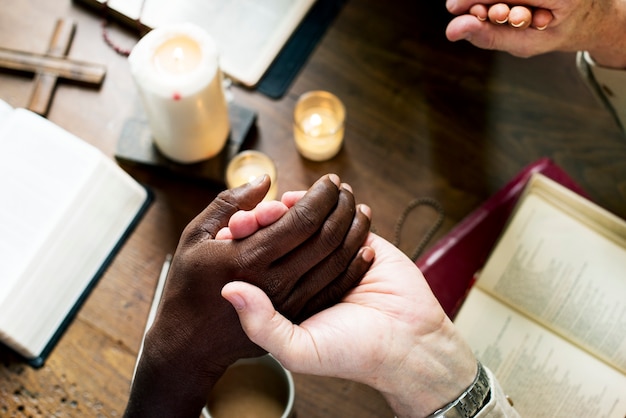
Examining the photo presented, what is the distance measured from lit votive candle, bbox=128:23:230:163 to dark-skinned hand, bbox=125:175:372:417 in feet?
0.58

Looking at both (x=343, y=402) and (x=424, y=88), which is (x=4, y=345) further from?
(x=424, y=88)

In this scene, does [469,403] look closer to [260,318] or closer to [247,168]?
[260,318]

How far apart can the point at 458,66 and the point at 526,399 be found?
518mm

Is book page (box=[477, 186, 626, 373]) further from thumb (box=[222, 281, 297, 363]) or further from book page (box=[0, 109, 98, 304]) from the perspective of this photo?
book page (box=[0, 109, 98, 304])

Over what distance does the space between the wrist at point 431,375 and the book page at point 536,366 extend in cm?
15

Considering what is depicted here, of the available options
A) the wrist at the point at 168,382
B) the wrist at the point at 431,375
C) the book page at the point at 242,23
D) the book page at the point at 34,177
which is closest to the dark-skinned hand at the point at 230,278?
the wrist at the point at 168,382

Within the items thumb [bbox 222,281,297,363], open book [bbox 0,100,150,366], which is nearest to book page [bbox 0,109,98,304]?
open book [bbox 0,100,150,366]

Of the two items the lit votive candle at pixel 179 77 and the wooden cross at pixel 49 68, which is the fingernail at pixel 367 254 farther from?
the wooden cross at pixel 49 68

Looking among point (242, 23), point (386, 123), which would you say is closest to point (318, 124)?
point (386, 123)

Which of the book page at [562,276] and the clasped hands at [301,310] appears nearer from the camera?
the clasped hands at [301,310]

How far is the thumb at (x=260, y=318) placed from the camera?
0.59m

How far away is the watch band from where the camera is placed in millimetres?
685

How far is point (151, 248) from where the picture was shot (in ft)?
2.93

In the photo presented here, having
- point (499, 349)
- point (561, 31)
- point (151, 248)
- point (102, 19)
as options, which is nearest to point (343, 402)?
point (499, 349)
